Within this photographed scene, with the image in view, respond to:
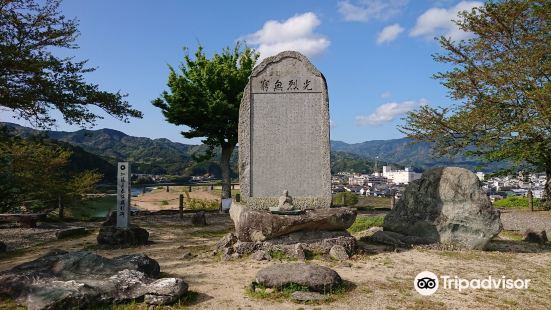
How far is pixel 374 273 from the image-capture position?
7312mm

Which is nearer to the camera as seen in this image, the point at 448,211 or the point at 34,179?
the point at 448,211

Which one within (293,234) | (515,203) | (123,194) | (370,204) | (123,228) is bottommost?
(370,204)

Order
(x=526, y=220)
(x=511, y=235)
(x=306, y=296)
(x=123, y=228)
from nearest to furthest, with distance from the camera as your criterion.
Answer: (x=306, y=296), (x=123, y=228), (x=511, y=235), (x=526, y=220)

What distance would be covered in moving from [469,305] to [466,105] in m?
16.9

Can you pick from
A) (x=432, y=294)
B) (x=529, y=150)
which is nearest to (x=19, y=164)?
(x=432, y=294)

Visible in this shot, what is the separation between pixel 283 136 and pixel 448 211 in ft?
16.1

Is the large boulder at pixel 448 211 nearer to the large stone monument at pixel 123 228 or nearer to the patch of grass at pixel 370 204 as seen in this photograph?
the large stone monument at pixel 123 228

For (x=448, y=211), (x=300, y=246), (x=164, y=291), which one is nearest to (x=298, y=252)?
(x=300, y=246)

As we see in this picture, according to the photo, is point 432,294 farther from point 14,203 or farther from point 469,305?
point 14,203

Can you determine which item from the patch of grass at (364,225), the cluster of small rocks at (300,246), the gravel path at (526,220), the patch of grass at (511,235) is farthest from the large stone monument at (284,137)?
the gravel path at (526,220)

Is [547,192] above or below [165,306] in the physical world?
above

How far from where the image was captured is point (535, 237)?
444 inches

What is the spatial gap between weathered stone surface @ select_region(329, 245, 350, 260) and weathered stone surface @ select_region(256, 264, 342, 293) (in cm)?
222

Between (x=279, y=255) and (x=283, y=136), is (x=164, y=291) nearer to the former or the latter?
(x=279, y=255)
